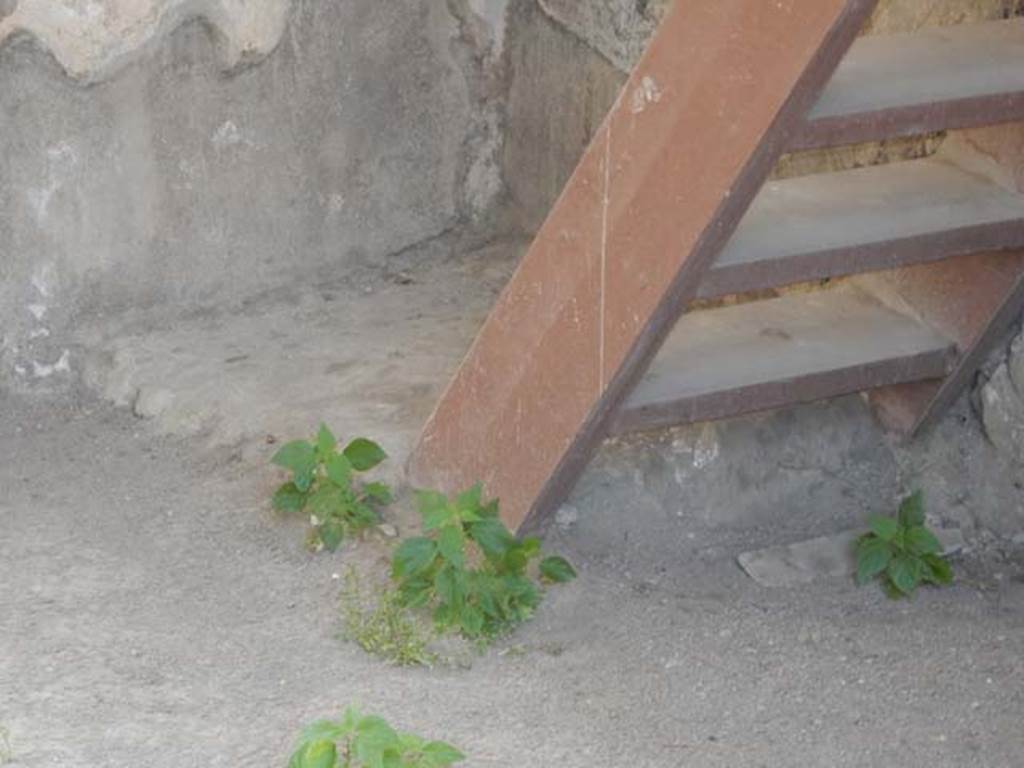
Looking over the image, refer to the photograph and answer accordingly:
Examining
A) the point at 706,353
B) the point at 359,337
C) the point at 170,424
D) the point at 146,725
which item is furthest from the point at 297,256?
the point at 146,725

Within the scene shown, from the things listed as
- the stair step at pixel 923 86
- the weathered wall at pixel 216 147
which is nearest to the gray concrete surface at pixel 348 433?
the weathered wall at pixel 216 147

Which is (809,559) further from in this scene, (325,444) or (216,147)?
(216,147)

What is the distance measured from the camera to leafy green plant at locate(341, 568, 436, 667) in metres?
4.32

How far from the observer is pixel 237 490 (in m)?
5.02

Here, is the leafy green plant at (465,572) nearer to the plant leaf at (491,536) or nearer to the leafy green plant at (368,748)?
the plant leaf at (491,536)

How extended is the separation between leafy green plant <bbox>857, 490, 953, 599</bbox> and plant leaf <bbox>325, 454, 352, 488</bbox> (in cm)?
106

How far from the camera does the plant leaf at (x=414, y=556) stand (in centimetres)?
436

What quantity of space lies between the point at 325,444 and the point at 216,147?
1.17 meters

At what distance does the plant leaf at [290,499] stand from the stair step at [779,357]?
0.75 meters

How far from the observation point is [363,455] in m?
4.74

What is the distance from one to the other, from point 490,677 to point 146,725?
25.3 inches

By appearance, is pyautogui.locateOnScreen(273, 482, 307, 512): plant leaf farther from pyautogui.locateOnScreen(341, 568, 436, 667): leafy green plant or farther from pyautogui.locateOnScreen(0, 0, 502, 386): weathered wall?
pyautogui.locateOnScreen(0, 0, 502, 386): weathered wall

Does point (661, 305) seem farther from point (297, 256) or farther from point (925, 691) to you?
point (297, 256)

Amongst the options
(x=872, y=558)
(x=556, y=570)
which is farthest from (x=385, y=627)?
(x=872, y=558)
